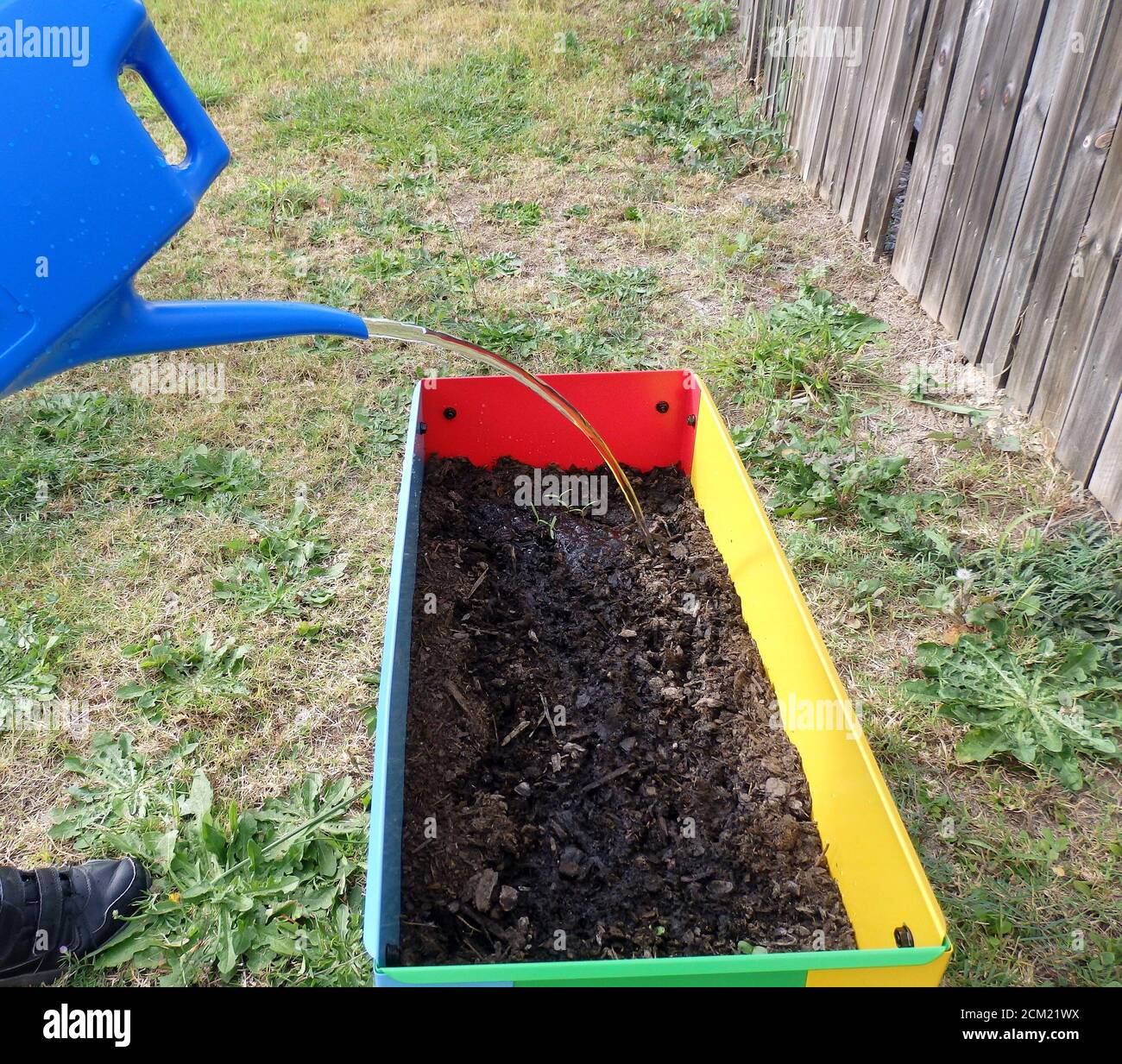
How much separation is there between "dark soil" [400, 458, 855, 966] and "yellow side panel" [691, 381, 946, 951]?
6 centimetres

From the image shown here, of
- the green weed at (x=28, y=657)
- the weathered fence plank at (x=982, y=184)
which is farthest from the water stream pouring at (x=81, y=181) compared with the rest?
the weathered fence plank at (x=982, y=184)

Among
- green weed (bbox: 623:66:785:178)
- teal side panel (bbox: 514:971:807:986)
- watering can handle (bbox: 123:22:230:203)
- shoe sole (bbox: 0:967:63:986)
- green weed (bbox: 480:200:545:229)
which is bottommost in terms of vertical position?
shoe sole (bbox: 0:967:63:986)

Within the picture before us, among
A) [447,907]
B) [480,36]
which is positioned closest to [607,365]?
[447,907]

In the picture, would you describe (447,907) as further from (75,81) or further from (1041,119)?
(1041,119)

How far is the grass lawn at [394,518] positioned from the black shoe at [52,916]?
6 centimetres

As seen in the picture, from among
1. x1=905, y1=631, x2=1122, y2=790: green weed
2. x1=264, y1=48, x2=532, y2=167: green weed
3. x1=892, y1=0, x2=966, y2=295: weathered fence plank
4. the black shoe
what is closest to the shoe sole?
the black shoe

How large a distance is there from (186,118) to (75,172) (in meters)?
0.20

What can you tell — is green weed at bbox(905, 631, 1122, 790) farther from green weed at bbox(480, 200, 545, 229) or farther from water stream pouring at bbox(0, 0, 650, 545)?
green weed at bbox(480, 200, 545, 229)

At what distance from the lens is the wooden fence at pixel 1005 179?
8.24 ft

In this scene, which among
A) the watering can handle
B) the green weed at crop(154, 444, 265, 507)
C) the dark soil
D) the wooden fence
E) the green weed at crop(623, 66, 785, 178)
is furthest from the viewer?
the green weed at crop(623, 66, 785, 178)

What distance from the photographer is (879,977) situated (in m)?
1.24

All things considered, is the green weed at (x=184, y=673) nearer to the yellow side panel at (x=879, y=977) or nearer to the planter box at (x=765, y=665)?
the planter box at (x=765, y=665)

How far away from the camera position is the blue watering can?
46.6 inches
